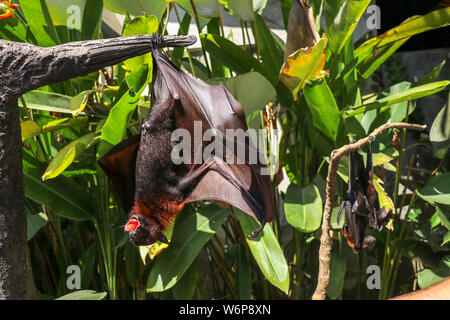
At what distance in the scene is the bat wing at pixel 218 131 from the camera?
0.55 m

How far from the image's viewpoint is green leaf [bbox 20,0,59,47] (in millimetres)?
787

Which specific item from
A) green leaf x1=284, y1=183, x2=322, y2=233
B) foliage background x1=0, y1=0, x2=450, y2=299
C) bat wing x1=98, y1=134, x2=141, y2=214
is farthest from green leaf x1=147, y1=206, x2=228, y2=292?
bat wing x1=98, y1=134, x2=141, y2=214

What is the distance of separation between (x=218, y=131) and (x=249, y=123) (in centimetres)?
31

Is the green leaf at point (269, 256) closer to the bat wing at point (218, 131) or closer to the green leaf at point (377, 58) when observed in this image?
the bat wing at point (218, 131)

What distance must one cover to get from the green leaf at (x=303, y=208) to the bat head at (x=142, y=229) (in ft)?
1.08

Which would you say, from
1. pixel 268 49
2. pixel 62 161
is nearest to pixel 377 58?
pixel 268 49

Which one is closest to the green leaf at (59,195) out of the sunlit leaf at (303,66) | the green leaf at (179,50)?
the green leaf at (179,50)

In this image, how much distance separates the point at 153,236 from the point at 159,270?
0.30 meters

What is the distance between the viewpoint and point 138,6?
854 mm

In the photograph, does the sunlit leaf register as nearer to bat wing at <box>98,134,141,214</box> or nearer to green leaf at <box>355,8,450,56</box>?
green leaf at <box>355,8,450,56</box>

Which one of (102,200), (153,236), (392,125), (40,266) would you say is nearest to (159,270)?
(102,200)

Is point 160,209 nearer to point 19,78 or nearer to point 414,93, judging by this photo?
point 19,78

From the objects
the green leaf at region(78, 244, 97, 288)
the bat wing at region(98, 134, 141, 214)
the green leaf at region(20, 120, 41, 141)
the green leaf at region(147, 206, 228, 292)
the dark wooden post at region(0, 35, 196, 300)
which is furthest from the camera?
the green leaf at region(78, 244, 97, 288)

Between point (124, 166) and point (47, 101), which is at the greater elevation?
point (47, 101)
